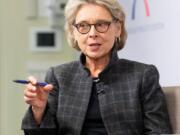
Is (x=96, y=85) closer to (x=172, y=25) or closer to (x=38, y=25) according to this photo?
(x=172, y=25)

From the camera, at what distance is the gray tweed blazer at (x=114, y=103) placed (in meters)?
1.66

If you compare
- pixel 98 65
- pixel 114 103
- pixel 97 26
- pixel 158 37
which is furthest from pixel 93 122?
pixel 158 37

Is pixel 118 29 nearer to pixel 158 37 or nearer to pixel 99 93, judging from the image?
pixel 99 93

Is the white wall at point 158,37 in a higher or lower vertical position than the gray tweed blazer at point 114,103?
higher

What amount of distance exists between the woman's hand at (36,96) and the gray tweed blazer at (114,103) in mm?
22

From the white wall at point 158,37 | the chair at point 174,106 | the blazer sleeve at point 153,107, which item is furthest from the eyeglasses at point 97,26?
the white wall at point 158,37

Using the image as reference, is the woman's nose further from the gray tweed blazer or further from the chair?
the chair

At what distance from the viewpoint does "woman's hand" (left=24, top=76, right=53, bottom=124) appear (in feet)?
5.10

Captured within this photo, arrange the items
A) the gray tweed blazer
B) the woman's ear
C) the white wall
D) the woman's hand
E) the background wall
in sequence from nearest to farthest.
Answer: the woman's hand < the gray tweed blazer < the woman's ear < the white wall < the background wall

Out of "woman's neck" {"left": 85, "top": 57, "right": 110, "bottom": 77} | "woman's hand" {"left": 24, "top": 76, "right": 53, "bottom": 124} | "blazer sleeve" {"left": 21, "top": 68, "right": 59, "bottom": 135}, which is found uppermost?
"woman's neck" {"left": 85, "top": 57, "right": 110, "bottom": 77}

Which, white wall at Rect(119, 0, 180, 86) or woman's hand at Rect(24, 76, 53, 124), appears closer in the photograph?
woman's hand at Rect(24, 76, 53, 124)

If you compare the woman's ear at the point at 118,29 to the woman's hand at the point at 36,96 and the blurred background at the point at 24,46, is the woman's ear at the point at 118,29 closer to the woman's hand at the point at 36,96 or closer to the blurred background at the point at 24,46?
the woman's hand at the point at 36,96

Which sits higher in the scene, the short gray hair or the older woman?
the short gray hair

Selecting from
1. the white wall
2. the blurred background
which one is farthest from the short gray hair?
the blurred background
